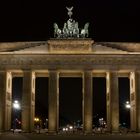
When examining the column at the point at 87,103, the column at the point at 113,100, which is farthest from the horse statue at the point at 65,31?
the column at the point at 113,100

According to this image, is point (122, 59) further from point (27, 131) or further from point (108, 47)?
point (27, 131)

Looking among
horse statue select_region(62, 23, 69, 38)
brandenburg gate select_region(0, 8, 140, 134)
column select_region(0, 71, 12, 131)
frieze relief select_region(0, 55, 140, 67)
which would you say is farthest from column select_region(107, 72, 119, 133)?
column select_region(0, 71, 12, 131)

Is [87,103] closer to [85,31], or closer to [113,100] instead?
[113,100]

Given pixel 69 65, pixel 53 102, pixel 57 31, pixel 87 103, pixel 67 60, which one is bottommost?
pixel 87 103

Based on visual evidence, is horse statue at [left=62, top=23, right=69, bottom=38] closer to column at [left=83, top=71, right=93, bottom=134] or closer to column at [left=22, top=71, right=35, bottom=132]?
column at [left=83, top=71, right=93, bottom=134]

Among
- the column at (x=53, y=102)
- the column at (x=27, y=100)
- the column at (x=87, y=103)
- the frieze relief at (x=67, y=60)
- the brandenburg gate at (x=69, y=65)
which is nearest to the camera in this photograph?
the column at (x=87, y=103)

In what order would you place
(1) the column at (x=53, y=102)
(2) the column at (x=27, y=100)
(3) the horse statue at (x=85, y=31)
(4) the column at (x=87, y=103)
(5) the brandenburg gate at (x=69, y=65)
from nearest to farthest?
(4) the column at (x=87, y=103), (1) the column at (x=53, y=102), (5) the brandenburg gate at (x=69, y=65), (2) the column at (x=27, y=100), (3) the horse statue at (x=85, y=31)

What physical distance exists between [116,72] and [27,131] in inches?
689

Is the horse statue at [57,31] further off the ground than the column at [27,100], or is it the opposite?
the horse statue at [57,31]

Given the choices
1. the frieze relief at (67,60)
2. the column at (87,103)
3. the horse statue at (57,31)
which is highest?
the horse statue at (57,31)

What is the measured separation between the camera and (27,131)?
8762 cm

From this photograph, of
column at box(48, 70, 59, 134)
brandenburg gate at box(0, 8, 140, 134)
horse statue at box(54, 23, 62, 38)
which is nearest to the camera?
column at box(48, 70, 59, 134)

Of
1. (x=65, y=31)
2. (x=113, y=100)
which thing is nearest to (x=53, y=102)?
(x=113, y=100)

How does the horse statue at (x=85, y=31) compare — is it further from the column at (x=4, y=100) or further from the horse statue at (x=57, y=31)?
the column at (x=4, y=100)
